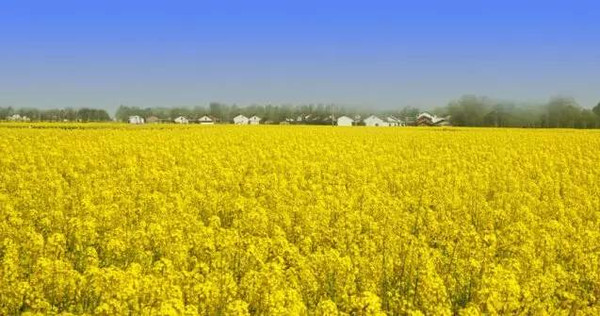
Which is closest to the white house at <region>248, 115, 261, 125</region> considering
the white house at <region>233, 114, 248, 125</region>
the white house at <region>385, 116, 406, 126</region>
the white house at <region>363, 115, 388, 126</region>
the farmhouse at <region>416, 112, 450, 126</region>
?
the white house at <region>233, 114, 248, 125</region>

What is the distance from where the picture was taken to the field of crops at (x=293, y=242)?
19.1ft

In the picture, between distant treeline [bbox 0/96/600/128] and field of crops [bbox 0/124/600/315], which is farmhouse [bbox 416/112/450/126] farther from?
field of crops [bbox 0/124/600/315]

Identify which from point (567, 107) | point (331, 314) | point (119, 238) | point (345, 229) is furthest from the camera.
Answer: point (567, 107)

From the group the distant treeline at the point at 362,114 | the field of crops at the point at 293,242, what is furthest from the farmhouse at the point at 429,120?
the field of crops at the point at 293,242

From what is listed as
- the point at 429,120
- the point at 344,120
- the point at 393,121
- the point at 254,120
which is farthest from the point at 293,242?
the point at 254,120

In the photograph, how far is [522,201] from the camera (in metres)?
12.4

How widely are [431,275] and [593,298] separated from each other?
5.69 ft

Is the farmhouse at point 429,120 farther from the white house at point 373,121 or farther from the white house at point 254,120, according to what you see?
the white house at point 254,120

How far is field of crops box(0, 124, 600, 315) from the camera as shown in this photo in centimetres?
582

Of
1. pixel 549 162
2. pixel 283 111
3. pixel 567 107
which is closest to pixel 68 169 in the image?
pixel 549 162

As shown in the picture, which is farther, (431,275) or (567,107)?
(567,107)

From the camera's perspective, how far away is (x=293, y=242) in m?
9.37

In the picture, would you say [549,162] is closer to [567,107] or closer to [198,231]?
[198,231]

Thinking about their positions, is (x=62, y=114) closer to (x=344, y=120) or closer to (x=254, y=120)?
(x=254, y=120)
